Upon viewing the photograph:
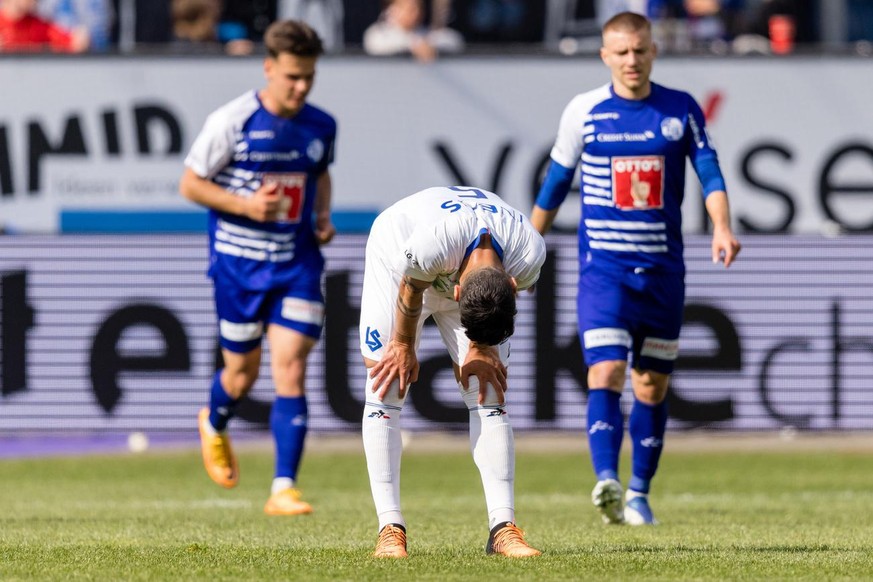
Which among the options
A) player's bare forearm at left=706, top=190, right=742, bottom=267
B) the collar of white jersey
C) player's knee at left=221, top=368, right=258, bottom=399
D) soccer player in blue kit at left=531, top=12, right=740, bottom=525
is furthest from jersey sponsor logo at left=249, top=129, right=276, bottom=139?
the collar of white jersey

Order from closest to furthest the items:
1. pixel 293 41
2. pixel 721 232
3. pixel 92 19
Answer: pixel 721 232 < pixel 293 41 < pixel 92 19

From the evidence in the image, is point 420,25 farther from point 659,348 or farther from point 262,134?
point 659,348

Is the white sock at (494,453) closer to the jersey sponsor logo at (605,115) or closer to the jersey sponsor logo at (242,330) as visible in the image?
the jersey sponsor logo at (605,115)

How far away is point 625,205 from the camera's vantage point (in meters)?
8.10

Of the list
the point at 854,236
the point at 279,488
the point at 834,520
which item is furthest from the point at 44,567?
the point at 854,236

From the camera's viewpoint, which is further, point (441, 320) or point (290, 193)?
point (290, 193)

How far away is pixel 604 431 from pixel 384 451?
217 centimetres

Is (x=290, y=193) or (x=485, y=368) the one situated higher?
(x=290, y=193)

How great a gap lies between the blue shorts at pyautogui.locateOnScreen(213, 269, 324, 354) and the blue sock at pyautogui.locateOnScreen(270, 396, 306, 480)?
375 mm

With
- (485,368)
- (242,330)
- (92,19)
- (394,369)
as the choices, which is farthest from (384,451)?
(92,19)

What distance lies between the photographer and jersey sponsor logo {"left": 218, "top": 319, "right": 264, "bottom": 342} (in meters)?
9.12

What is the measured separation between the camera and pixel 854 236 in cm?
1293

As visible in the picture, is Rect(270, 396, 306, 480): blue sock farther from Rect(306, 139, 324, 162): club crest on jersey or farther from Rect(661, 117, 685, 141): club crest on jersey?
Rect(661, 117, 685, 141): club crest on jersey

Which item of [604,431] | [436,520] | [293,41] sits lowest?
[436,520]
